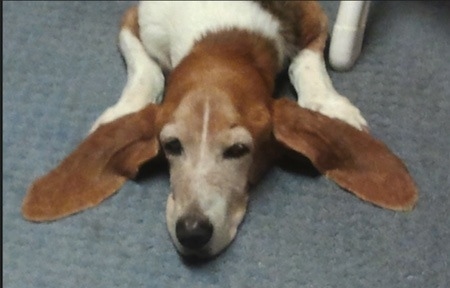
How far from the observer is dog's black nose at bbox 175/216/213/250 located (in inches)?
59.5

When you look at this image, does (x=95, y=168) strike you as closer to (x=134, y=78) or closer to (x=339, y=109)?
(x=134, y=78)

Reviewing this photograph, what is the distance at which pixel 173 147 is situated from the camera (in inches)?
63.9

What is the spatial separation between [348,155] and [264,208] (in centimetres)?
20

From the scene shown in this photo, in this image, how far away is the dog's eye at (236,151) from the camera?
5.22 ft

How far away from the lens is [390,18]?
217 cm

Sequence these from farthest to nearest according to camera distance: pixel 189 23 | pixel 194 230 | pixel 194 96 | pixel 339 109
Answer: pixel 189 23 < pixel 339 109 < pixel 194 96 < pixel 194 230

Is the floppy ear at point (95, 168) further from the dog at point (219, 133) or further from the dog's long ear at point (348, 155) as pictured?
the dog's long ear at point (348, 155)

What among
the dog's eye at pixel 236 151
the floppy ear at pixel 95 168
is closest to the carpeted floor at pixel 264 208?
the floppy ear at pixel 95 168

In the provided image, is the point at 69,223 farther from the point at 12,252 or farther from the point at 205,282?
the point at 205,282

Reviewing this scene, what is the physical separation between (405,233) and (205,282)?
40 cm

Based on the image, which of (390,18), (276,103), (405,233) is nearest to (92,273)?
(276,103)

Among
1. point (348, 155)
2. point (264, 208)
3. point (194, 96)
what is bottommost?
point (264, 208)

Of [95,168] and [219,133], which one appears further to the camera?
[95,168]

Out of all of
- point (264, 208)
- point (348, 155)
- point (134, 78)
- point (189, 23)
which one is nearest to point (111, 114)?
point (134, 78)
